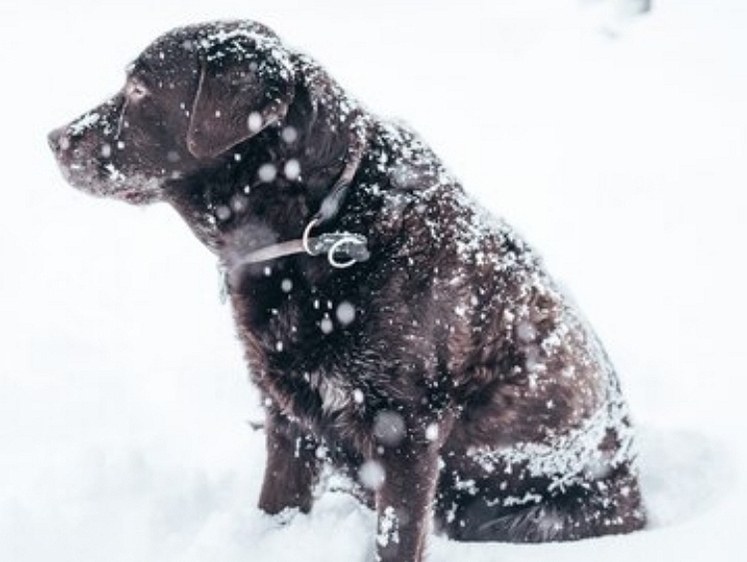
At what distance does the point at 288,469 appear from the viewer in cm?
391

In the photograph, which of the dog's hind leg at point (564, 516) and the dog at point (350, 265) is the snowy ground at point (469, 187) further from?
the dog at point (350, 265)

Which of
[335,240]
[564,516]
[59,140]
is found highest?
[59,140]

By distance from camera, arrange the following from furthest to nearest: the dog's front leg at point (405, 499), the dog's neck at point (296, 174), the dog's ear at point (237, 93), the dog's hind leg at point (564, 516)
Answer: the dog's hind leg at point (564, 516) < the dog's front leg at point (405, 499) < the dog's neck at point (296, 174) < the dog's ear at point (237, 93)

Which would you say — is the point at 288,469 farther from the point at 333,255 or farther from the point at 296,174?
the point at 296,174

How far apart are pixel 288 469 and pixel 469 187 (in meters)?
4.01

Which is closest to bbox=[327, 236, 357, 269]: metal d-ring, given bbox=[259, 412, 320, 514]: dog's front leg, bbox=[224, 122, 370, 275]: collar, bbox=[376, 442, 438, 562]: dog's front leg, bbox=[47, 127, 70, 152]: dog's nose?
bbox=[224, 122, 370, 275]: collar

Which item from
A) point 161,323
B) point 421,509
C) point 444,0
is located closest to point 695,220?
point 161,323

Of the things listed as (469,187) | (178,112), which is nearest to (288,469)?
(178,112)

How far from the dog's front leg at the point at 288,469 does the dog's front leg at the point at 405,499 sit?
576 mm

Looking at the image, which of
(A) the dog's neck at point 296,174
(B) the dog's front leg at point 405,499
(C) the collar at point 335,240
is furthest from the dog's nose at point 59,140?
(B) the dog's front leg at point 405,499

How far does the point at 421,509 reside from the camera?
3.36m

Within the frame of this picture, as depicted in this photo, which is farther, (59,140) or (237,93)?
(59,140)

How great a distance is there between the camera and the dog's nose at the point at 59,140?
3.45 meters

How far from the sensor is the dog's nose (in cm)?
345
